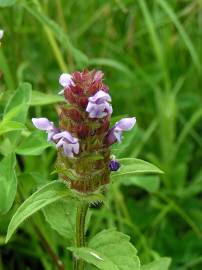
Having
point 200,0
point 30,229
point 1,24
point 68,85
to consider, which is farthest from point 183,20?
point 68,85

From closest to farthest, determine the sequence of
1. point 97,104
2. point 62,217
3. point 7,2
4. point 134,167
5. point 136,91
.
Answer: point 97,104
point 134,167
point 62,217
point 7,2
point 136,91

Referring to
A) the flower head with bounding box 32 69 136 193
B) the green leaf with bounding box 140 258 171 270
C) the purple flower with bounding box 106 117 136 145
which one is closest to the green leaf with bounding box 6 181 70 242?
the flower head with bounding box 32 69 136 193

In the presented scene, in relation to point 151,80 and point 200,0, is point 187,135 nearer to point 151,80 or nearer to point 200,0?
point 151,80

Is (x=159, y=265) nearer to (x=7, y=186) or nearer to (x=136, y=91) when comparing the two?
(x=7, y=186)

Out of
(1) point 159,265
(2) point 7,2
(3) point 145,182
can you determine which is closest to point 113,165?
(1) point 159,265

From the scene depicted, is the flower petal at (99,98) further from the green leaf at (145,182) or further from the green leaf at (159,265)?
the green leaf at (145,182)

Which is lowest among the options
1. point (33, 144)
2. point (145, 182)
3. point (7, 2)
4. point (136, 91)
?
point (33, 144)

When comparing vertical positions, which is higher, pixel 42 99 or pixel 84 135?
pixel 42 99
